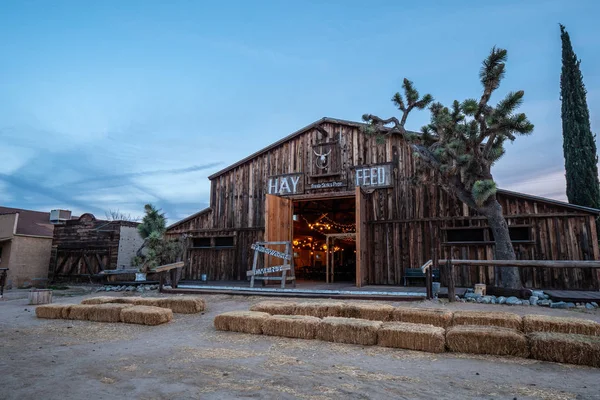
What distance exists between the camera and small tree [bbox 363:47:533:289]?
1073 cm

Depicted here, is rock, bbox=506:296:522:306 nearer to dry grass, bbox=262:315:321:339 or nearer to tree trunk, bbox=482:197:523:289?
tree trunk, bbox=482:197:523:289

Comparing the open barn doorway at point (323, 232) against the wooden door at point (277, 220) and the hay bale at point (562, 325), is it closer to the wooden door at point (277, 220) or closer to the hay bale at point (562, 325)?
the wooden door at point (277, 220)

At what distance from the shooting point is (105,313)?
27.7 ft

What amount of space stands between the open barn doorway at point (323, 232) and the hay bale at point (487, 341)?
12846 millimetres

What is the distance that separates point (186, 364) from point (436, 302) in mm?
6775

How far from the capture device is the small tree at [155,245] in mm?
16672

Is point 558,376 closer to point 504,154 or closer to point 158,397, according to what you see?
point 158,397

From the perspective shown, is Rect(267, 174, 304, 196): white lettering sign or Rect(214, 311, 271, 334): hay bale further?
Rect(267, 174, 304, 196): white lettering sign

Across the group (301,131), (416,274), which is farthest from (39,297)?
(416,274)

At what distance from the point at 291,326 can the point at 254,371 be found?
2.06m

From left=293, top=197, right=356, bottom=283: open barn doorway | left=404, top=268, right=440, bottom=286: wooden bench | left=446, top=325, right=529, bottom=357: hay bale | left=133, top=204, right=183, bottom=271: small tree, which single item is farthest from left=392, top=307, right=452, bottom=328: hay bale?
left=133, top=204, right=183, bottom=271: small tree

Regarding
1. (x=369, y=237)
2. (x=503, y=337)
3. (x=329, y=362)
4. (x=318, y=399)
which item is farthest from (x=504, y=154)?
(x=318, y=399)

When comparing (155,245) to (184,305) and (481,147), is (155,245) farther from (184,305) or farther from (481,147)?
(481,147)

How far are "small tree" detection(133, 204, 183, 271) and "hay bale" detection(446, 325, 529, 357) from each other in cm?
1410
